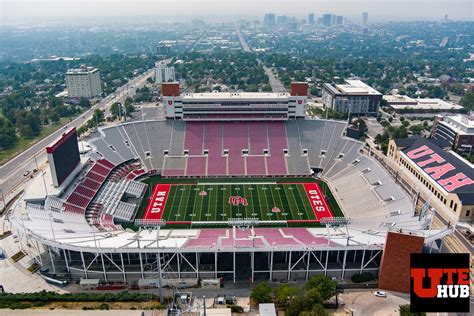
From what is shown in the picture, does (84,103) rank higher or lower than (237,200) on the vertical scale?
higher

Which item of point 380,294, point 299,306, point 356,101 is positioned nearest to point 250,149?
point 380,294

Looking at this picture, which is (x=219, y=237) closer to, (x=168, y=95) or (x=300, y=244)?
(x=300, y=244)

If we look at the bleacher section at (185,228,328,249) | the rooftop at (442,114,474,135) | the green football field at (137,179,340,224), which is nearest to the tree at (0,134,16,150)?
the green football field at (137,179,340,224)

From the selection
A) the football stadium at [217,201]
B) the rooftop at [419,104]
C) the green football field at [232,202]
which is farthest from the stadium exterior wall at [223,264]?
the rooftop at [419,104]

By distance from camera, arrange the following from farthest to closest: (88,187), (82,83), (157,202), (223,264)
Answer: (82,83), (157,202), (88,187), (223,264)

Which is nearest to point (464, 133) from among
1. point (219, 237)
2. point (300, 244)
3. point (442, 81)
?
point (300, 244)

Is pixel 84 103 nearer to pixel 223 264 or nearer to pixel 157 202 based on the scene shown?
pixel 157 202

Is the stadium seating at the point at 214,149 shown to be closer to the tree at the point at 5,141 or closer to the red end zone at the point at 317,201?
the red end zone at the point at 317,201
